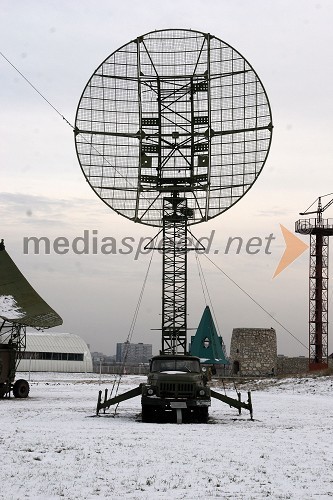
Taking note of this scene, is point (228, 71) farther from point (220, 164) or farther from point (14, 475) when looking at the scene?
point (14, 475)

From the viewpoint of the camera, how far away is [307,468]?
1438 centimetres

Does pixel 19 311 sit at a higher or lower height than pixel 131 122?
lower

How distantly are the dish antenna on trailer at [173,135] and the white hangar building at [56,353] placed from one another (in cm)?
5482

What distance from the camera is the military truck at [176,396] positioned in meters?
A: 24.4

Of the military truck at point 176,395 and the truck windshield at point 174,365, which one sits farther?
the truck windshield at point 174,365

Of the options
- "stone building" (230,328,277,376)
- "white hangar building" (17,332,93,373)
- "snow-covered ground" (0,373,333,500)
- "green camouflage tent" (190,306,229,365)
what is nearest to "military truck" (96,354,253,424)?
"snow-covered ground" (0,373,333,500)

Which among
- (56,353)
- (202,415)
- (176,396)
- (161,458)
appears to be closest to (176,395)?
(176,396)

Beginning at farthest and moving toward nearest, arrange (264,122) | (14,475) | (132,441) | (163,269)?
(163,269) < (264,122) < (132,441) < (14,475)

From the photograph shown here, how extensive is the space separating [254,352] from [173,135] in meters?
39.8

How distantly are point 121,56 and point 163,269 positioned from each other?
10.0 metres

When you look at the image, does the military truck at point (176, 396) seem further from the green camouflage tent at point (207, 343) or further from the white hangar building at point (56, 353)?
the white hangar building at point (56, 353)

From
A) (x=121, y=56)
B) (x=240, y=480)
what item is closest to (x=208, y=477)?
(x=240, y=480)

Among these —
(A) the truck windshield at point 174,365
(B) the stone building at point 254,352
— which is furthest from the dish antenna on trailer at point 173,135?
(B) the stone building at point 254,352

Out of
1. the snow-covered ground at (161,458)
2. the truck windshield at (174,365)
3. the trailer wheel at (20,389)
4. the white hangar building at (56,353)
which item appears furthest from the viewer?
the white hangar building at (56,353)
